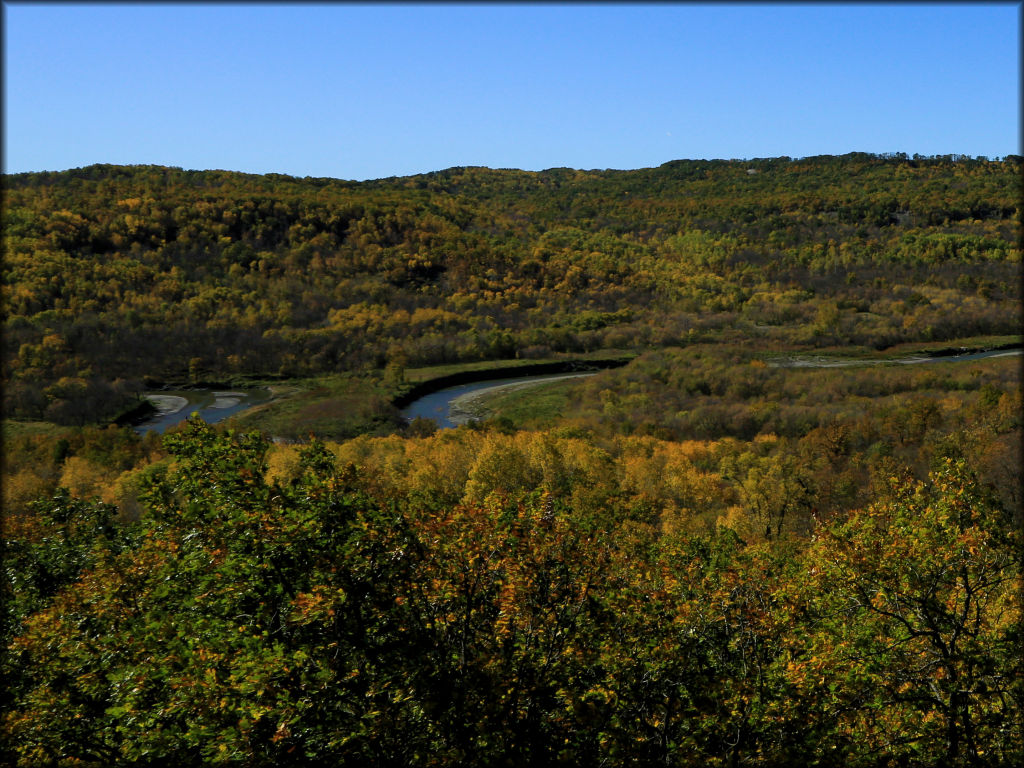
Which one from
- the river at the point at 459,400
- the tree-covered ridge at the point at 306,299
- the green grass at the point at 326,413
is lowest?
the river at the point at 459,400

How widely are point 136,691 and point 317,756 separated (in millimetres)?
2475

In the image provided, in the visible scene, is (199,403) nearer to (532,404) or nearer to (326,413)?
(326,413)

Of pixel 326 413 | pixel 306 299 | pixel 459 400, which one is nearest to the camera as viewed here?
pixel 326 413

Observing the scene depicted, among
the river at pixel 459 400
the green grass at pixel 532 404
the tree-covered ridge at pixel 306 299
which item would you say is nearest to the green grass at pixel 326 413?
the river at pixel 459 400

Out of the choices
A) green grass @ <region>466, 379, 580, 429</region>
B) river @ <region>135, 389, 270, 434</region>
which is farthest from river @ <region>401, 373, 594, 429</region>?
river @ <region>135, 389, 270, 434</region>

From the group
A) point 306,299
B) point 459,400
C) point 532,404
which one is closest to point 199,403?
point 459,400

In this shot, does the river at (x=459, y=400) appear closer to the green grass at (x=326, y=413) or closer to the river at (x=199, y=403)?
the green grass at (x=326, y=413)

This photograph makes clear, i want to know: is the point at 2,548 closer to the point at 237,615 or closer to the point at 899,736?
the point at 237,615

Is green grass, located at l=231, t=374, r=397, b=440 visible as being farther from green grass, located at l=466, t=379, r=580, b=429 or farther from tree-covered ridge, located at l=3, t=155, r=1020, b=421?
tree-covered ridge, located at l=3, t=155, r=1020, b=421

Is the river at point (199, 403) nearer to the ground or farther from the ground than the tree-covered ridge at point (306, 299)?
nearer to the ground

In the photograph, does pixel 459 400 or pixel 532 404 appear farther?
pixel 459 400

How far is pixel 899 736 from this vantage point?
1162cm

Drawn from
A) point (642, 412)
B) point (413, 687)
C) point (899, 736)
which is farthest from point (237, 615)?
point (642, 412)

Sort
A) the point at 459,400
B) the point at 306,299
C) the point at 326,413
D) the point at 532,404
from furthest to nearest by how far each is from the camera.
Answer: the point at 306,299 < the point at 459,400 < the point at 532,404 < the point at 326,413
